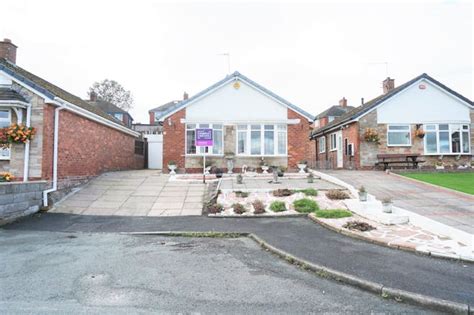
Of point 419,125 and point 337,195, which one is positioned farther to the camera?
point 419,125

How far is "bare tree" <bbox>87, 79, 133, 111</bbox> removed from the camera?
47.5 m

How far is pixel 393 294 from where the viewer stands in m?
3.79

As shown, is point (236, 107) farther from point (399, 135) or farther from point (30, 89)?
point (399, 135)

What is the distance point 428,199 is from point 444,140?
38.6 feet

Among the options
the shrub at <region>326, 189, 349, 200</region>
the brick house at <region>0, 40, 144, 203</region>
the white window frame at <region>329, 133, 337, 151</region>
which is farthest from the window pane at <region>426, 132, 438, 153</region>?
the brick house at <region>0, 40, 144, 203</region>

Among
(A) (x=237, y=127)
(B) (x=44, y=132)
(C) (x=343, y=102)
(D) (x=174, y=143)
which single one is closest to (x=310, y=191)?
(A) (x=237, y=127)

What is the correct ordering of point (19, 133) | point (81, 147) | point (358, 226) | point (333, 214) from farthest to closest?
1. point (81, 147)
2. point (19, 133)
3. point (333, 214)
4. point (358, 226)

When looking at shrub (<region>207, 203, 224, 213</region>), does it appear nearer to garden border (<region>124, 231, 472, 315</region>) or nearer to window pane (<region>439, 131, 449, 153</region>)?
garden border (<region>124, 231, 472, 315</region>)

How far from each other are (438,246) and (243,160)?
12.4 m

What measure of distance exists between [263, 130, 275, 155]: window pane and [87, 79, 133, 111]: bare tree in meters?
37.9

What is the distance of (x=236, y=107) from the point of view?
57.8 feet

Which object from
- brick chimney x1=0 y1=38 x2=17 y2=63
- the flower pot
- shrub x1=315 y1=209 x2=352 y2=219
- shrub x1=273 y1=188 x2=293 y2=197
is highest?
brick chimney x1=0 y1=38 x2=17 y2=63

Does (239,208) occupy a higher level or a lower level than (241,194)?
lower

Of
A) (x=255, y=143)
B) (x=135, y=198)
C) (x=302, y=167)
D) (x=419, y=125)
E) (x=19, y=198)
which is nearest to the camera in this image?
(x=19, y=198)
